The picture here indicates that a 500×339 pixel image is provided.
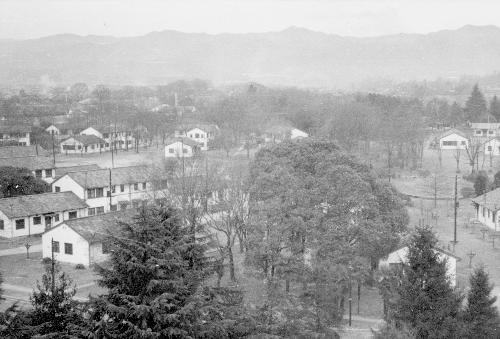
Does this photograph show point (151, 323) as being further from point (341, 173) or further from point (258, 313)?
point (341, 173)

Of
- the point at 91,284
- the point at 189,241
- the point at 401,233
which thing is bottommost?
the point at 91,284

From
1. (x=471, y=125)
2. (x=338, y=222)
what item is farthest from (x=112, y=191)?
(x=471, y=125)

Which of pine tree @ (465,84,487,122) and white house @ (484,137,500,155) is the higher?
pine tree @ (465,84,487,122)

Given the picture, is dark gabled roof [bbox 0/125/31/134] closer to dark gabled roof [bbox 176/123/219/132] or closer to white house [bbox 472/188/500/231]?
dark gabled roof [bbox 176/123/219/132]

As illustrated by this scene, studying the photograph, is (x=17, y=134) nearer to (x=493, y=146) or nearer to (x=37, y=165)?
(x=37, y=165)

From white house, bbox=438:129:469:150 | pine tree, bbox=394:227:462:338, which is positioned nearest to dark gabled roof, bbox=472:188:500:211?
pine tree, bbox=394:227:462:338

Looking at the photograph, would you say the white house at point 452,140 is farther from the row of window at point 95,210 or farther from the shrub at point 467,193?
the row of window at point 95,210
